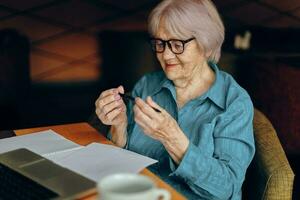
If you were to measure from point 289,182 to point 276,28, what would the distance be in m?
1.35

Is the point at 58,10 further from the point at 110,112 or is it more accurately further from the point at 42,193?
the point at 42,193

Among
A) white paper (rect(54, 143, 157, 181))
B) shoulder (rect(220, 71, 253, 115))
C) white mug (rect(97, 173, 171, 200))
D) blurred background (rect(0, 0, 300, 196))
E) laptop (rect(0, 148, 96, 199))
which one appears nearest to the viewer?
white mug (rect(97, 173, 171, 200))

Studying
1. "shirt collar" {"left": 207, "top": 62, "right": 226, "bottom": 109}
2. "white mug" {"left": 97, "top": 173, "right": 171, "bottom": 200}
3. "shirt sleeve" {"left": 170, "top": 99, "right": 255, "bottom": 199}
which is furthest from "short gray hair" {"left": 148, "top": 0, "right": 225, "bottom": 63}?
"white mug" {"left": 97, "top": 173, "right": 171, "bottom": 200}

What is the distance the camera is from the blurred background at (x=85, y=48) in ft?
7.73

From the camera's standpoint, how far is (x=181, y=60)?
1.51 meters

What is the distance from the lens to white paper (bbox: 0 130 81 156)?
132cm

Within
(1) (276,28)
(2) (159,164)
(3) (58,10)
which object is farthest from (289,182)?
(3) (58,10)

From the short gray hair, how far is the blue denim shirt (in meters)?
0.14

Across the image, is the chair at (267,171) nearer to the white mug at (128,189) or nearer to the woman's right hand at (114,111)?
the woman's right hand at (114,111)

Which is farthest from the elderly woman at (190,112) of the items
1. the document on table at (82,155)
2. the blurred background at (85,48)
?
the blurred background at (85,48)

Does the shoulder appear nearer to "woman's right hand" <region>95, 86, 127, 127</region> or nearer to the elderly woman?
the elderly woman

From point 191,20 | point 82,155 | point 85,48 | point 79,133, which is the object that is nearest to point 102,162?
point 82,155

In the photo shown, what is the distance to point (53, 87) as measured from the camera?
250cm

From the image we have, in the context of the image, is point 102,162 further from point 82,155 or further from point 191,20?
point 191,20
